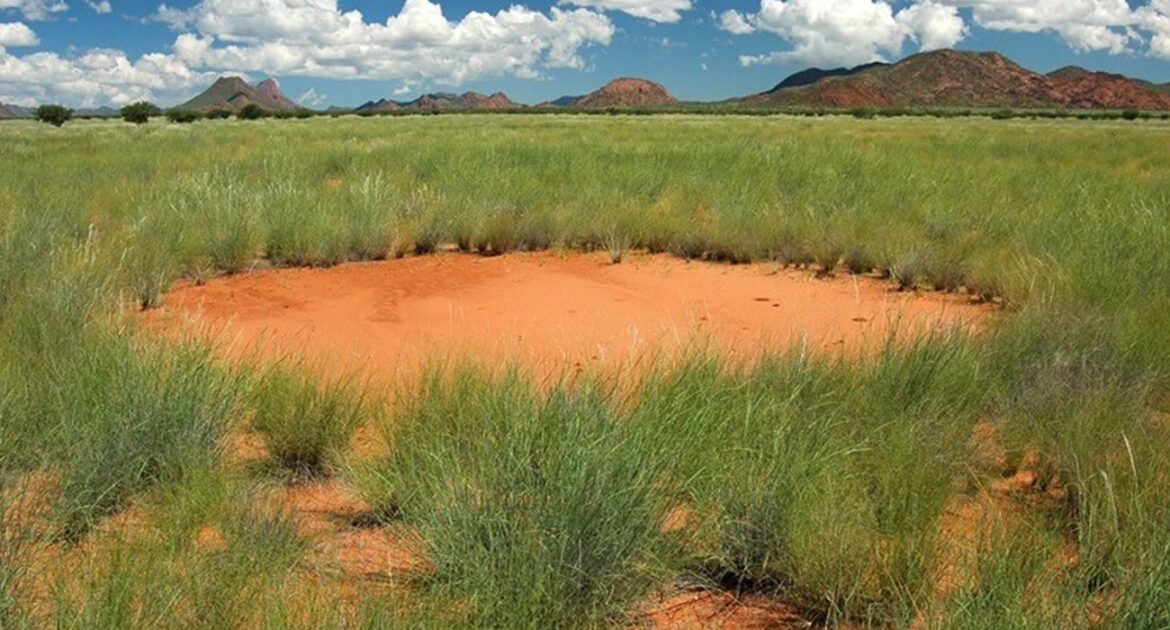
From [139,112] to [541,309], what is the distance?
246ft

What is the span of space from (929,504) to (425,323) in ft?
14.1

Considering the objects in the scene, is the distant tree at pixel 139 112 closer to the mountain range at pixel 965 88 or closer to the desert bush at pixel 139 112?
the desert bush at pixel 139 112

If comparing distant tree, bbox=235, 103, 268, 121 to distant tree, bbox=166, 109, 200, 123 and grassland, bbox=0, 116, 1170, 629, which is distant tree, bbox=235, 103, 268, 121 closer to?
distant tree, bbox=166, 109, 200, 123

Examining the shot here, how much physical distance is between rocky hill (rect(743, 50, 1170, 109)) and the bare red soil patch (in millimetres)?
145528

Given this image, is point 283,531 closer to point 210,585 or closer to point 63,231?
point 210,585

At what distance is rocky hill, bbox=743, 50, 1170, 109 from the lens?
151 meters

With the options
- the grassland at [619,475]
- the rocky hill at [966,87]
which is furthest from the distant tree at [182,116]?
→ the rocky hill at [966,87]

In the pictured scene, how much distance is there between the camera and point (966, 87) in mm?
159625

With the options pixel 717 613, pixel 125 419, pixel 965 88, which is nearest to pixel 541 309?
pixel 125 419

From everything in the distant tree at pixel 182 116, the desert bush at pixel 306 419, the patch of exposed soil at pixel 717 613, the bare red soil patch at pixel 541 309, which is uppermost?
the distant tree at pixel 182 116

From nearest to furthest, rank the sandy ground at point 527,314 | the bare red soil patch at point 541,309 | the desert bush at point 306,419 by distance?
the desert bush at point 306,419 → the sandy ground at point 527,314 → the bare red soil patch at point 541,309

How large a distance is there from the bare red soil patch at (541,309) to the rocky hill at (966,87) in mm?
145528

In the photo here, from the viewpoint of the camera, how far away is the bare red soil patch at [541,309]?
5512mm

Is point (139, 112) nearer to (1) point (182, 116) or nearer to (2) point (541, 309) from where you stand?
(1) point (182, 116)
